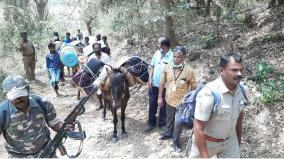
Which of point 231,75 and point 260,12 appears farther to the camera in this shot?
point 260,12

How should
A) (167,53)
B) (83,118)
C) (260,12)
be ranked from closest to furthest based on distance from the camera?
(167,53)
(83,118)
(260,12)

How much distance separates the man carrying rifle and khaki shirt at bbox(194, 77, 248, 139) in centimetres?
152

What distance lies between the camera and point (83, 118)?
9.42 meters

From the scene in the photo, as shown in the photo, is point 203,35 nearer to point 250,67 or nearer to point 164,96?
point 250,67

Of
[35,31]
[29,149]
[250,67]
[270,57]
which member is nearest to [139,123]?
[250,67]

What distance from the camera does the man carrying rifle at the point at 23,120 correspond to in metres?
3.82

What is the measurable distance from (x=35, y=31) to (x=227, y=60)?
16.5m

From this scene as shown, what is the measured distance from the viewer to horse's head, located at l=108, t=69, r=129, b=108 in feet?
24.6

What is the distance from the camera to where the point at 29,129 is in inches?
159

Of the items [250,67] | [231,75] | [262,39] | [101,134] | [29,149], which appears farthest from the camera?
[262,39]

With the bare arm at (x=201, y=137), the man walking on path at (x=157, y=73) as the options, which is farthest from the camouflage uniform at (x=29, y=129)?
the man walking on path at (x=157, y=73)

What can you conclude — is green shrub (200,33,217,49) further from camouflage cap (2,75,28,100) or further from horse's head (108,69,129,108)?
camouflage cap (2,75,28,100)

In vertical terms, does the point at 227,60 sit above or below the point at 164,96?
above

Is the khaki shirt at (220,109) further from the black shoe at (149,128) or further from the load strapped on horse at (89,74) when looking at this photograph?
the load strapped on horse at (89,74)
